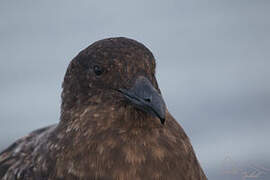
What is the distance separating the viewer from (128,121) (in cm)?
319

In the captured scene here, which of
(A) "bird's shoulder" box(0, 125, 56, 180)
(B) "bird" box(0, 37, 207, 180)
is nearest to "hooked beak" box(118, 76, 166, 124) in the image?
(B) "bird" box(0, 37, 207, 180)

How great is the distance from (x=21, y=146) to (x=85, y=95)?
32.0 inches

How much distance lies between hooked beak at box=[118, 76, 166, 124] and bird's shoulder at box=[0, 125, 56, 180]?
637 millimetres

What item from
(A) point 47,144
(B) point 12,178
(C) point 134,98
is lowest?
(B) point 12,178

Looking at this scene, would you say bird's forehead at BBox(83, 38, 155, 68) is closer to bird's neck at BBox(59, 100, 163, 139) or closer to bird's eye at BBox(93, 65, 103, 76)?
bird's eye at BBox(93, 65, 103, 76)

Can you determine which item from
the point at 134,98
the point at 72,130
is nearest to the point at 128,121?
the point at 134,98

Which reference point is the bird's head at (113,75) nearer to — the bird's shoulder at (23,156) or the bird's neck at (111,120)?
the bird's neck at (111,120)

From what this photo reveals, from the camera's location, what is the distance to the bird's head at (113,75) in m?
3.23

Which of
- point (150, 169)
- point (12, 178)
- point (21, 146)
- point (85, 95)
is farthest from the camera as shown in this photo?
point (21, 146)

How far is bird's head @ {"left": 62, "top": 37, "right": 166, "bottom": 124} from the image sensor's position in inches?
127

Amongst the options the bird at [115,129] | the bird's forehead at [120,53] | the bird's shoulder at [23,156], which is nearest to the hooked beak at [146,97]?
the bird at [115,129]

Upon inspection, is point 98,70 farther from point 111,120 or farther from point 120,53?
point 111,120

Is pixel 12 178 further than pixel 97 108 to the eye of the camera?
Yes

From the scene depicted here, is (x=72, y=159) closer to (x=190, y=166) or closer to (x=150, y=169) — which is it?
(x=150, y=169)
